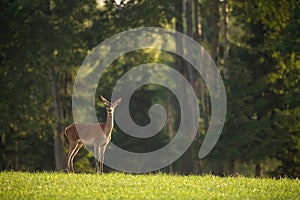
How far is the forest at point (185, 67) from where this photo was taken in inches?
1302

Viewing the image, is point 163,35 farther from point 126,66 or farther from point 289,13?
point 289,13

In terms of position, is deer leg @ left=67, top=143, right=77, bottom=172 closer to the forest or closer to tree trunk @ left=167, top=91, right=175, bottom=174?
the forest

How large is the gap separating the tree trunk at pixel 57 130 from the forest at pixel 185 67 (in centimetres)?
5

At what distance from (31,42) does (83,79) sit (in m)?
7.03

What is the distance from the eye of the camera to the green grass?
14.1 m

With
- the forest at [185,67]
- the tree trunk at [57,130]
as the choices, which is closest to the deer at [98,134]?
the forest at [185,67]

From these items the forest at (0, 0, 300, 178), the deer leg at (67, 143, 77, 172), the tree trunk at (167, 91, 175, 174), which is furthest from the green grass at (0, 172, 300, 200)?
the tree trunk at (167, 91, 175, 174)

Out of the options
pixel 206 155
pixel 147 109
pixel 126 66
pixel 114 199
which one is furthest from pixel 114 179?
pixel 147 109

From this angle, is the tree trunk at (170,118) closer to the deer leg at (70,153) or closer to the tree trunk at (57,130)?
the tree trunk at (57,130)

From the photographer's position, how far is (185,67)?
3534cm

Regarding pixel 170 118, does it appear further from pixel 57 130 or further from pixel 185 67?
pixel 57 130

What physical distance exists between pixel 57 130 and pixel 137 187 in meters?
20.1

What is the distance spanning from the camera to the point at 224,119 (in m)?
34.7

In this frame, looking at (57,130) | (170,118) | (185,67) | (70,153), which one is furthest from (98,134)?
(170,118)
